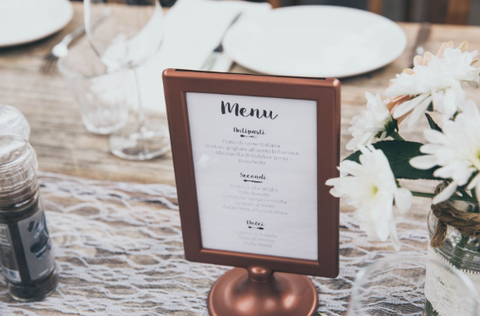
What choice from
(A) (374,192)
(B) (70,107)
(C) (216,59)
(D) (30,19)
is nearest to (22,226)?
(A) (374,192)

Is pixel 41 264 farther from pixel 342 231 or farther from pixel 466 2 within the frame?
pixel 466 2

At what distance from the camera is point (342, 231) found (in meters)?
0.76

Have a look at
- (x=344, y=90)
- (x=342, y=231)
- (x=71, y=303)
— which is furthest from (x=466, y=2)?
(x=71, y=303)

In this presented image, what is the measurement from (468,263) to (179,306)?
0.34 metres

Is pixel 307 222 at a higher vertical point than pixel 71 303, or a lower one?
higher

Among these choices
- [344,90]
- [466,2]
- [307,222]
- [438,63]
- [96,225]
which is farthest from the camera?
[466,2]

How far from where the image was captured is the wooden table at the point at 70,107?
93 centimetres

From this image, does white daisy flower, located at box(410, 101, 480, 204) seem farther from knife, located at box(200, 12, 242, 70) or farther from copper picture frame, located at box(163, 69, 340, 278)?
knife, located at box(200, 12, 242, 70)

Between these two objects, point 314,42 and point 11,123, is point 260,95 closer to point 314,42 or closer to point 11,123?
point 11,123

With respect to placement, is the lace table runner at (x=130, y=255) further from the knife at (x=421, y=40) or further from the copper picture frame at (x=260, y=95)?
the knife at (x=421, y=40)

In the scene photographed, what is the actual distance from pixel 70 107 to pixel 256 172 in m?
0.66

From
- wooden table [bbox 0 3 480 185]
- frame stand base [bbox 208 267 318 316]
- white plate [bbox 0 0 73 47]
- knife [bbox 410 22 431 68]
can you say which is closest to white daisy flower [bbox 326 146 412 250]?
frame stand base [bbox 208 267 318 316]

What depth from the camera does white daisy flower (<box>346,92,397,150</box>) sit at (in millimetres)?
494

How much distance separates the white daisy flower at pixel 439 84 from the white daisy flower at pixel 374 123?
0.07 ft
